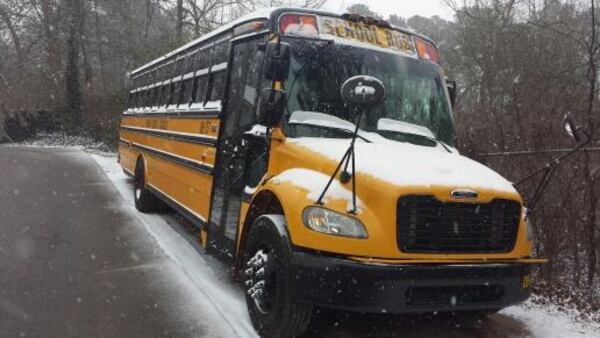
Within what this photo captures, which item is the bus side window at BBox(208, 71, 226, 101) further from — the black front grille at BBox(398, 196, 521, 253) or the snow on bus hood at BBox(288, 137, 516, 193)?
the black front grille at BBox(398, 196, 521, 253)

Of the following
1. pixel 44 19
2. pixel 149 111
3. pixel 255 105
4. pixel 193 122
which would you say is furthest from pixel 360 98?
pixel 44 19

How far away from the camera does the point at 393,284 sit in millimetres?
3438

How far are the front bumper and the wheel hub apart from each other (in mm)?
439

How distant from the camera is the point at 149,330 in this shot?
426cm

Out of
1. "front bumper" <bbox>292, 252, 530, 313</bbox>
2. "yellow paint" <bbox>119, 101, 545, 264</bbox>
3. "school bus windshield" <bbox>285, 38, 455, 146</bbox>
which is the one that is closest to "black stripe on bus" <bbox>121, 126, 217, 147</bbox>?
"yellow paint" <bbox>119, 101, 545, 264</bbox>

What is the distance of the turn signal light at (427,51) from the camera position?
524 centimetres

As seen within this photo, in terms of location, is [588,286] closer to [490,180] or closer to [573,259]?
[573,259]

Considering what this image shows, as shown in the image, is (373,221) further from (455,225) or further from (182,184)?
(182,184)

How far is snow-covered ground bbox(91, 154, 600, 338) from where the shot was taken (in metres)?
4.39

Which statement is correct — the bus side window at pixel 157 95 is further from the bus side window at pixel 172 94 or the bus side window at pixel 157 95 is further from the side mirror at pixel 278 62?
the side mirror at pixel 278 62

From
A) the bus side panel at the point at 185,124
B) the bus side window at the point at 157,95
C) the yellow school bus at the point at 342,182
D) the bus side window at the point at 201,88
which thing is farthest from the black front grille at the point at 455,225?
the bus side window at the point at 157,95

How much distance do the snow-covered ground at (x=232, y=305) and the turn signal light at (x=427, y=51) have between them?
2.33 meters

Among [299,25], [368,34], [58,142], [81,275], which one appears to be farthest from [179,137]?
[58,142]

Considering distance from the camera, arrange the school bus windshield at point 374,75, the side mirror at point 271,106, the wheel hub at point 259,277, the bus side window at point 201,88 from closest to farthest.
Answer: the wheel hub at point 259,277
the side mirror at point 271,106
the school bus windshield at point 374,75
the bus side window at point 201,88
